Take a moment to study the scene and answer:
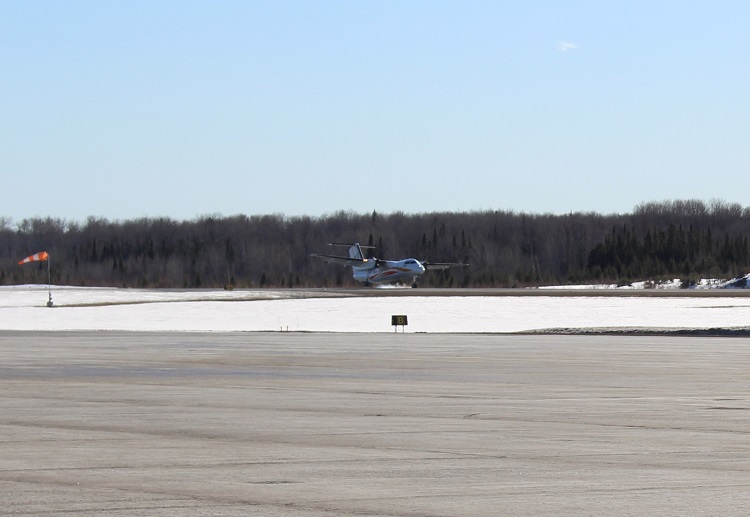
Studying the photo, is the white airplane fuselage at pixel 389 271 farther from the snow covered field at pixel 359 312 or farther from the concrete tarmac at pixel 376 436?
the concrete tarmac at pixel 376 436

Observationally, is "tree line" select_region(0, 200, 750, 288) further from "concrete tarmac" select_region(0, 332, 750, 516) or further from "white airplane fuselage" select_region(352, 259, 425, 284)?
"concrete tarmac" select_region(0, 332, 750, 516)

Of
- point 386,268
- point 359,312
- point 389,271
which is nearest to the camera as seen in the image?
point 359,312

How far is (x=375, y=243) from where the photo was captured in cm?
Result: 17088

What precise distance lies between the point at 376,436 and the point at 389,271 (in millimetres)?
86857

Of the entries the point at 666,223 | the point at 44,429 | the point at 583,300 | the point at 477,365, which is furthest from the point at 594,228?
the point at 44,429

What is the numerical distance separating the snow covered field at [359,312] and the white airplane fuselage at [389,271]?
25.4 metres

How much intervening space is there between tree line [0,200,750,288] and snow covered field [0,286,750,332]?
62.4 metres

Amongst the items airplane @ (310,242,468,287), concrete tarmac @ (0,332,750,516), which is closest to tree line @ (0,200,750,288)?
airplane @ (310,242,468,287)

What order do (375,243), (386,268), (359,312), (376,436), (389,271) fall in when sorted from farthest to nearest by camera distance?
1. (375,243)
2. (386,268)
3. (389,271)
4. (359,312)
5. (376,436)

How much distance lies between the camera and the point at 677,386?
18.9 meters

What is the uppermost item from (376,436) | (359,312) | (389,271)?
(389,271)

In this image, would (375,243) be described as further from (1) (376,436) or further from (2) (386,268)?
(1) (376,436)

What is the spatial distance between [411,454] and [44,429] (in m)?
4.62

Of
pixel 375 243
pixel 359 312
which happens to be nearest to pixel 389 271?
pixel 359 312
